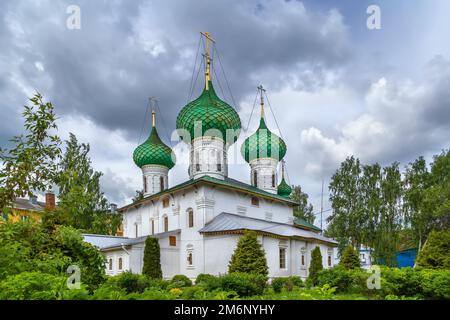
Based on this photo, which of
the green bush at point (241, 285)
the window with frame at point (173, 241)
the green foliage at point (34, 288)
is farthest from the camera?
A: the window with frame at point (173, 241)

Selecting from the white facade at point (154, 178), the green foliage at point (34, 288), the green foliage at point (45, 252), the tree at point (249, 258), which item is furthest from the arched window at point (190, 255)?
the green foliage at point (34, 288)

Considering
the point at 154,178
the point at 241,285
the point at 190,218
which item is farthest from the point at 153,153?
the point at 241,285

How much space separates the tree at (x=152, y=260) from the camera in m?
19.6

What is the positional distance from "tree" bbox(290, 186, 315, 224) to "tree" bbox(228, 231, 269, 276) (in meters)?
22.1

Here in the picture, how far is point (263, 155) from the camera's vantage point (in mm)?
31109

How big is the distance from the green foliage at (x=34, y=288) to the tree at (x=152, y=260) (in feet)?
55.5

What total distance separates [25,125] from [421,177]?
104ft

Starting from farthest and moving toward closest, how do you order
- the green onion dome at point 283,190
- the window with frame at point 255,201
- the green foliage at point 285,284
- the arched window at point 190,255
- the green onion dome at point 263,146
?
1. the green onion dome at point 283,190
2. the green onion dome at point 263,146
3. the window with frame at point 255,201
4. the arched window at point 190,255
5. the green foliage at point 285,284

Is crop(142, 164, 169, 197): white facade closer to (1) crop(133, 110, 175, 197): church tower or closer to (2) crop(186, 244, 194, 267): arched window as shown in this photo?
(1) crop(133, 110, 175, 197): church tower

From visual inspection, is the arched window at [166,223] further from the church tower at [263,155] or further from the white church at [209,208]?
the church tower at [263,155]

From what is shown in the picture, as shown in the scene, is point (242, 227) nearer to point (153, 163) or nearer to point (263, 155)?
point (263, 155)

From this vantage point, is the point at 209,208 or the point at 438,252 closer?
the point at 438,252

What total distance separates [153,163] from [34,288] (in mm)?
27474
